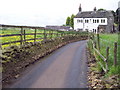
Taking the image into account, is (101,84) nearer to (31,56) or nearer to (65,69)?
(65,69)

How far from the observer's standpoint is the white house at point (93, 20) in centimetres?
6906

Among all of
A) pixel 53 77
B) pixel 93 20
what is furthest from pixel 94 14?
pixel 53 77

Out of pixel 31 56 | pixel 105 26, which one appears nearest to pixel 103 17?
pixel 105 26

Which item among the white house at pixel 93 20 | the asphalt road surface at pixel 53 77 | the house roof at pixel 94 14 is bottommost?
the asphalt road surface at pixel 53 77

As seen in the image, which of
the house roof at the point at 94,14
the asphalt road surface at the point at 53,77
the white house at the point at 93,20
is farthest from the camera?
the house roof at the point at 94,14

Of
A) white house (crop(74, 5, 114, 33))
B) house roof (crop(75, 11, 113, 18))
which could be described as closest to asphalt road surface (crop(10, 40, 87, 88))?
white house (crop(74, 5, 114, 33))

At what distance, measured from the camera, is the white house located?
6906 cm

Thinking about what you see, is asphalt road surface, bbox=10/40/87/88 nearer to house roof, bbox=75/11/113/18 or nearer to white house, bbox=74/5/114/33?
white house, bbox=74/5/114/33

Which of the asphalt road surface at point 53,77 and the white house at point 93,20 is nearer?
the asphalt road surface at point 53,77

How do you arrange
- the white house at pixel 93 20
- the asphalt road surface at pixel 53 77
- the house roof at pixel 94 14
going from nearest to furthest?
the asphalt road surface at pixel 53 77 → the white house at pixel 93 20 → the house roof at pixel 94 14

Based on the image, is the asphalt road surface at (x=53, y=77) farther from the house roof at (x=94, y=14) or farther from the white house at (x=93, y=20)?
the house roof at (x=94, y=14)

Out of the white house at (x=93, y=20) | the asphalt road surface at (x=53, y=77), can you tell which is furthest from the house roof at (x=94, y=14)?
the asphalt road surface at (x=53, y=77)

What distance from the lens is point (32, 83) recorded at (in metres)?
8.46

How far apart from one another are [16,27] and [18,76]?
273cm
